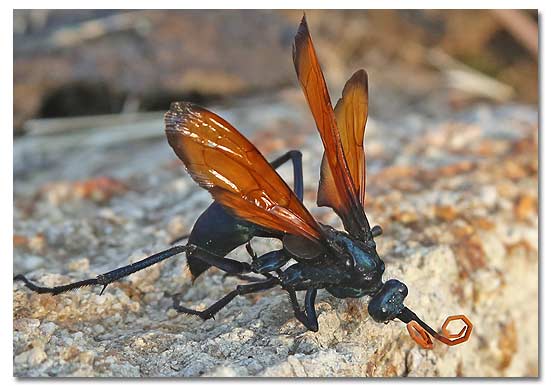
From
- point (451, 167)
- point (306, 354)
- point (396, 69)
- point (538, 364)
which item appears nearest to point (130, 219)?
point (306, 354)

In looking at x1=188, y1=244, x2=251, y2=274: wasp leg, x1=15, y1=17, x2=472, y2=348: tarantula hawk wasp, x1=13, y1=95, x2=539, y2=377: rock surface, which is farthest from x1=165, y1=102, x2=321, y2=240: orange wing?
x1=13, y1=95, x2=539, y2=377: rock surface

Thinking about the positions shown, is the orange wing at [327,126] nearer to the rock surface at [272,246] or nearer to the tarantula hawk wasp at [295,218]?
the tarantula hawk wasp at [295,218]

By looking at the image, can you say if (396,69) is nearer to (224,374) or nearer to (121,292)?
(121,292)

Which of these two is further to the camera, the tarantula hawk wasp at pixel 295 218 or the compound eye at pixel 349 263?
the compound eye at pixel 349 263

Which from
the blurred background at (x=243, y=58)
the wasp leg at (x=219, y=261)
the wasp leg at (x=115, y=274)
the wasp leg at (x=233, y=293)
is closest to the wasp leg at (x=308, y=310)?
the wasp leg at (x=233, y=293)

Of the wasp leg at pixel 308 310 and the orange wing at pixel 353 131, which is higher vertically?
the orange wing at pixel 353 131

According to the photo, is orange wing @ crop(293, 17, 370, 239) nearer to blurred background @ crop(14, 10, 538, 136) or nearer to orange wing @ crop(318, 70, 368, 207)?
orange wing @ crop(318, 70, 368, 207)
